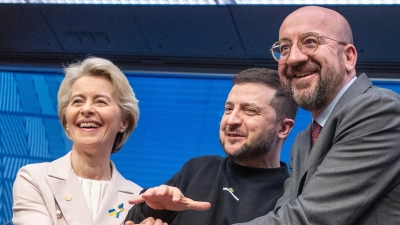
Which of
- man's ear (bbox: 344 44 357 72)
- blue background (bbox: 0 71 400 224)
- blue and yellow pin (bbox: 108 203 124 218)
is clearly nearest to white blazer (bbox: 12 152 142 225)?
blue and yellow pin (bbox: 108 203 124 218)

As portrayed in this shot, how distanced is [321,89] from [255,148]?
457 mm

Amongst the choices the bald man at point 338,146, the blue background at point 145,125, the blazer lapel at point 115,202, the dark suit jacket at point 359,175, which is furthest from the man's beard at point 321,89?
the blue background at point 145,125

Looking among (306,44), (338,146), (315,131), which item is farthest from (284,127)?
(338,146)

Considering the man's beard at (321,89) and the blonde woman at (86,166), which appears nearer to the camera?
the man's beard at (321,89)

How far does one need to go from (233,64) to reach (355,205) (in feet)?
5.59

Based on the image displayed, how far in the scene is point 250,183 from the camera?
269cm

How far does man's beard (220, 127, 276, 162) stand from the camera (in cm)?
270

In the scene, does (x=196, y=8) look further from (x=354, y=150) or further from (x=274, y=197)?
(x=354, y=150)

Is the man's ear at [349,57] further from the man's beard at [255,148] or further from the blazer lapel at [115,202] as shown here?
the blazer lapel at [115,202]

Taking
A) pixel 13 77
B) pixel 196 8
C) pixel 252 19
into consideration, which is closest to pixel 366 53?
pixel 252 19

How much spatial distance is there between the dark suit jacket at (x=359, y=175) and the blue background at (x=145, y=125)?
151cm

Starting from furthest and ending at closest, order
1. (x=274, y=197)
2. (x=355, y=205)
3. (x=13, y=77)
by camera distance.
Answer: (x=13, y=77) → (x=274, y=197) → (x=355, y=205)

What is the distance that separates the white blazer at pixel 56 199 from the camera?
2.90 meters

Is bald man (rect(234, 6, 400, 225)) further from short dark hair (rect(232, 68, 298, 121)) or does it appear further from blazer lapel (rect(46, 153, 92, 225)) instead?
blazer lapel (rect(46, 153, 92, 225))
